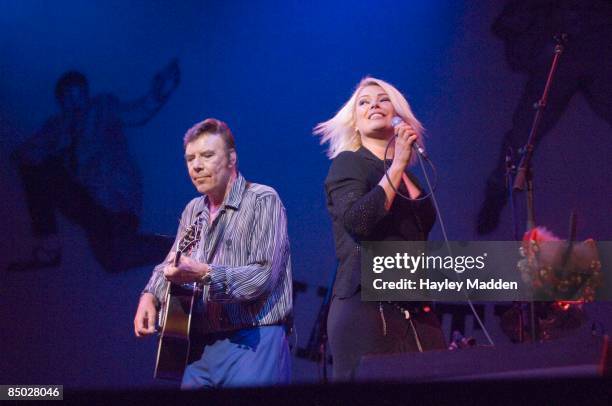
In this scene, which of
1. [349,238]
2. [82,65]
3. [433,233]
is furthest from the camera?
[82,65]

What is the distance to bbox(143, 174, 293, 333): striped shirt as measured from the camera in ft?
9.23

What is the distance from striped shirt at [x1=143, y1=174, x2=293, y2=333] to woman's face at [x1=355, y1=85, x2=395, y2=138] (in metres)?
0.45

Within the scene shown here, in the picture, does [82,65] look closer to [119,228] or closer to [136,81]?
[136,81]

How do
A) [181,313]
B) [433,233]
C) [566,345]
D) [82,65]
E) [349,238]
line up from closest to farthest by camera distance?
[566,345], [349,238], [181,313], [433,233], [82,65]

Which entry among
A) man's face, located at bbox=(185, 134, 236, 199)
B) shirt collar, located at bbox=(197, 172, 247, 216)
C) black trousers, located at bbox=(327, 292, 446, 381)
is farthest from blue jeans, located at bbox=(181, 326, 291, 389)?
man's face, located at bbox=(185, 134, 236, 199)

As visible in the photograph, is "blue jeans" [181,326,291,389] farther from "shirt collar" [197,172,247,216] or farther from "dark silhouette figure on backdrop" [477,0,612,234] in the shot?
"dark silhouette figure on backdrop" [477,0,612,234]

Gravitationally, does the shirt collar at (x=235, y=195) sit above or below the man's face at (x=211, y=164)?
below

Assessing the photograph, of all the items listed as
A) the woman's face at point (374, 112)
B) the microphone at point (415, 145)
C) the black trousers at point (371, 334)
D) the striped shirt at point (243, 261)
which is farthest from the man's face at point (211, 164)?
the black trousers at point (371, 334)

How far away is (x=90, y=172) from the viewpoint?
4.30 metres

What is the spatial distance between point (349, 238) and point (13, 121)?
2608 mm

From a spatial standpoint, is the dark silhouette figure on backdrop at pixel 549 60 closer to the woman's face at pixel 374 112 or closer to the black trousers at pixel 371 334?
the woman's face at pixel 374 112

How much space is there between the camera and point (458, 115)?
4191 mm

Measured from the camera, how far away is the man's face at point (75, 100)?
4340mm

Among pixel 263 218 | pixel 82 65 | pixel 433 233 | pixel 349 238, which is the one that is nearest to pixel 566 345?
pixel 349 238
